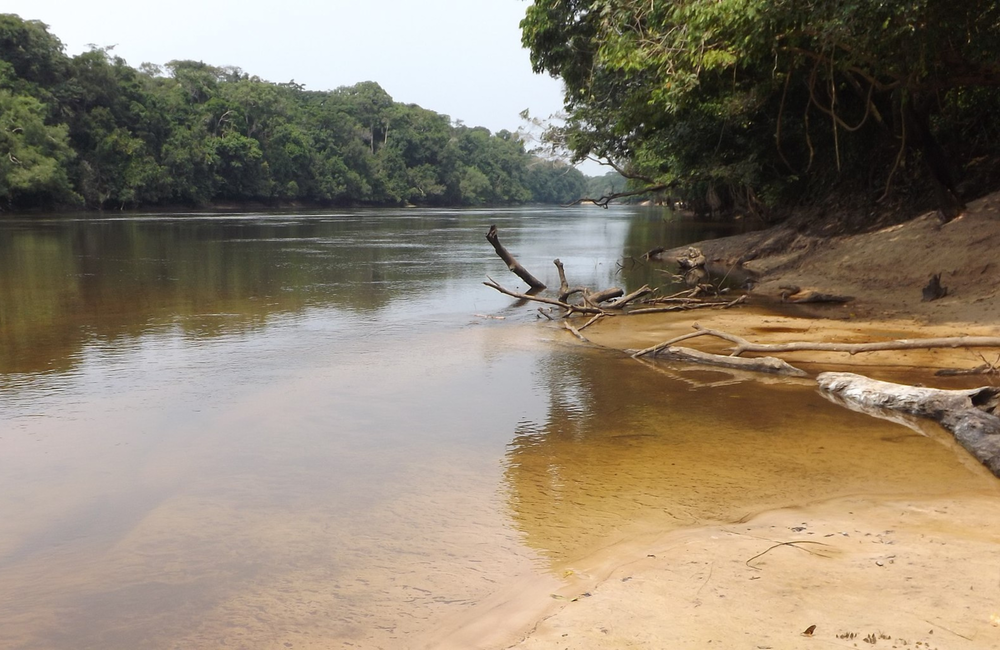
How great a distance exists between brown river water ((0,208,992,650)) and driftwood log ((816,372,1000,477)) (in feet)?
0.62

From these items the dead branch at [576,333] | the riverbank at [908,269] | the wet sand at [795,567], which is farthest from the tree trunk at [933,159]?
the wet sand at [795,567]

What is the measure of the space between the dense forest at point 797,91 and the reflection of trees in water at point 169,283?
625 cm

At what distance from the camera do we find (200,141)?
233ft

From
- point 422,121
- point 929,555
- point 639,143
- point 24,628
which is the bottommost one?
point 24,628

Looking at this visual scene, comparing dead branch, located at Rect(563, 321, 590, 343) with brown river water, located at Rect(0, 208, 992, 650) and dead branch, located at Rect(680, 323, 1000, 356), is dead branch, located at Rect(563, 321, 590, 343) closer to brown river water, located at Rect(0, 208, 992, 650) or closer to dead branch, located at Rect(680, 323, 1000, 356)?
brown river water, located at Rect(0, 208, 992, 650)

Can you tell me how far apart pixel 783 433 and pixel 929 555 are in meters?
2.63

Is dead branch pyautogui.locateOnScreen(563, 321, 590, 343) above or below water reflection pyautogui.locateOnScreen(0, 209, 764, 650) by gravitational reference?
above

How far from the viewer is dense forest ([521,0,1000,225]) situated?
10.7 meters

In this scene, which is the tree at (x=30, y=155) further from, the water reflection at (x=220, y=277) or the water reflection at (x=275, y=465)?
the water reflection at (x=275, y=465)

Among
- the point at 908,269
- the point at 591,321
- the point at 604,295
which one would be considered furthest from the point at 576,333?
the point at 908,269

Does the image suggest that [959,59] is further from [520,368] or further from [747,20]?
[520,368]

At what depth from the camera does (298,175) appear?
83.9 m

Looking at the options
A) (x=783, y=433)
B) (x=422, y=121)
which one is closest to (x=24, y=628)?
(x=783, y=433)

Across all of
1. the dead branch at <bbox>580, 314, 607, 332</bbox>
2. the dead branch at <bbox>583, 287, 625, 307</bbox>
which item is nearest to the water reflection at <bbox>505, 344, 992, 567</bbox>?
the dead branch at <bbox>580, 314, 607, 332</bbox>
